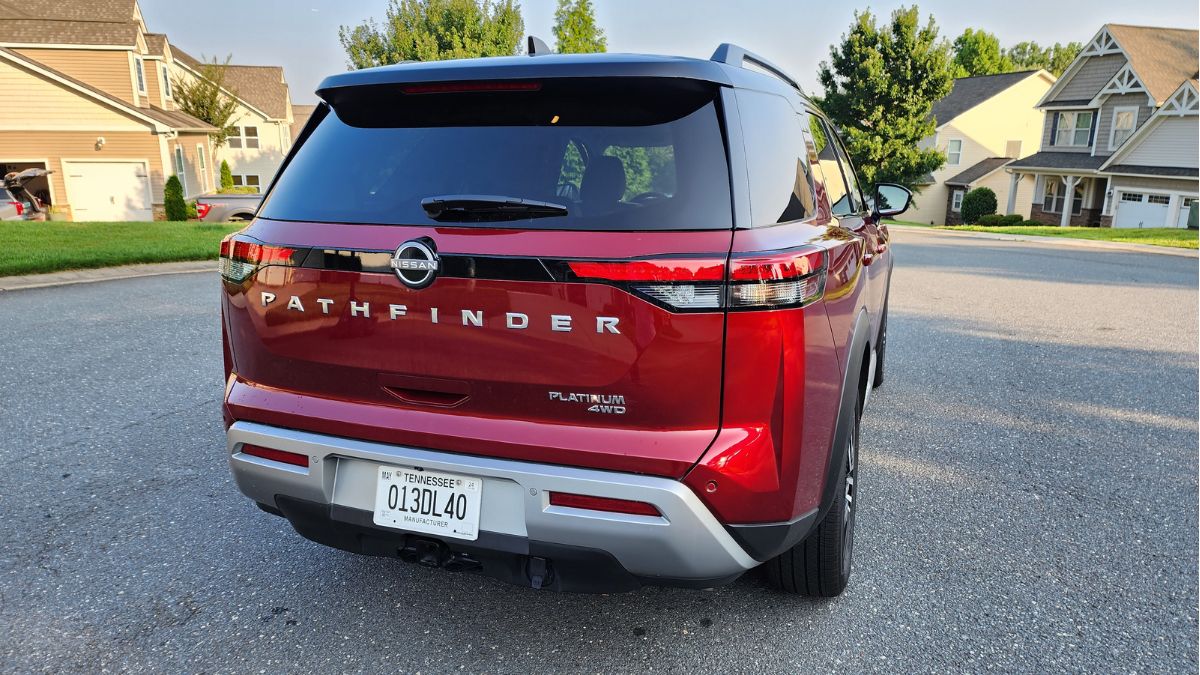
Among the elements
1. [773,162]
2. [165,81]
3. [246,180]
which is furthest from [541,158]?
[246,180]

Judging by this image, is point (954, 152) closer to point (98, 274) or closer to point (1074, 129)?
point (1074, 129)

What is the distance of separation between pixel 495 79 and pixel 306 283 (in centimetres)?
79

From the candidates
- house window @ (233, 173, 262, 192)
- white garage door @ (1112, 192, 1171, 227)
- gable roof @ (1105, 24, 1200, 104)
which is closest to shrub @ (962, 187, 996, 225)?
white garage door @ (1112, 192, 1171, 227)

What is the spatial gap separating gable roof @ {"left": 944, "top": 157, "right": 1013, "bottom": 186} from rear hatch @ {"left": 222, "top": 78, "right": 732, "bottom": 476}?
40467 millimetres

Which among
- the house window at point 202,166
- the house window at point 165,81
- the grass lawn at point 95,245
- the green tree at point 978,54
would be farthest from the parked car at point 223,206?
the green tree at point 978,54

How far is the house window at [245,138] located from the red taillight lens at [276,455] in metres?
43.0

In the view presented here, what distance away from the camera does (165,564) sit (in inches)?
117

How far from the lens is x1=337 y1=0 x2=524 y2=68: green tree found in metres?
30.3

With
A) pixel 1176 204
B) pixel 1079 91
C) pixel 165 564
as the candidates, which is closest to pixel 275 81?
pixel 1079 91

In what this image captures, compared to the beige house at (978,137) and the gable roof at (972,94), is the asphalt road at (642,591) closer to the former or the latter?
the beige house at (978,137)

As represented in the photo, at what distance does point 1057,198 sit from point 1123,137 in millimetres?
3448

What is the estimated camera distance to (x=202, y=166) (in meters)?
30.1

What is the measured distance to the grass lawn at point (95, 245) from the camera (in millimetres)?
9188

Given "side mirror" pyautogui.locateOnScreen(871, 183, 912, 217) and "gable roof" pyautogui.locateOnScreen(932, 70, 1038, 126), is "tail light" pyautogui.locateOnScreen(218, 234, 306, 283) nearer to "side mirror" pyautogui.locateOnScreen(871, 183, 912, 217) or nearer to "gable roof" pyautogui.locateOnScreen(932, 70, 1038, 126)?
"side mirror" pyautogui.locateOnScreen(871, 183, 912, 217)
